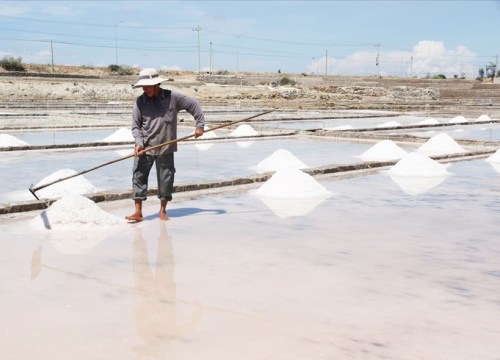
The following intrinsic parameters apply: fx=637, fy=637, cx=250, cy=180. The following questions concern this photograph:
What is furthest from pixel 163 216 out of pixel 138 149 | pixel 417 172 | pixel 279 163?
pixel 417 172

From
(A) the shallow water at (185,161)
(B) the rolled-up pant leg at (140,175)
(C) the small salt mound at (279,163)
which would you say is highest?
(B) the rolled-up pant leg at (140,175)

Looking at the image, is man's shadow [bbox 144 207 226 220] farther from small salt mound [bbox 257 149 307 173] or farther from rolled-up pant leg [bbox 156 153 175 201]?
small salt mound [bbox 257 149 307 173]

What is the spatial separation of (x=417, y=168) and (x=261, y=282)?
4.15m

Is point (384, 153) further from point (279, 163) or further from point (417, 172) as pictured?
point (279, 163)

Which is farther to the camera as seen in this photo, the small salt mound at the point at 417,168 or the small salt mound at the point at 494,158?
the small salt mound at the point at 494,158

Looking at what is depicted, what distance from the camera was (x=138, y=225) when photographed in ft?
13.6

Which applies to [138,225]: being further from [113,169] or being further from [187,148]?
[187,148]

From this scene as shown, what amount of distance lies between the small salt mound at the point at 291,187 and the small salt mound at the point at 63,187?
56.4 inches

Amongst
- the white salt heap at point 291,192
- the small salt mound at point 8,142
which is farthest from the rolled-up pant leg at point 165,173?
the small salt mound at point 8,142

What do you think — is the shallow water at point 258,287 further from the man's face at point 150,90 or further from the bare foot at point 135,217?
the man's face at point 150,90

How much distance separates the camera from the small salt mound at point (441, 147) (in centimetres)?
886

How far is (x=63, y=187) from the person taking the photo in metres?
5.09

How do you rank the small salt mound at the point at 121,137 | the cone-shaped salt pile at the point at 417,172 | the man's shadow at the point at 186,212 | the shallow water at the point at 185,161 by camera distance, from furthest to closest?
the small salt mound at the point at 121,137 < the cone-shaped salt pile at the point at 417,172 < the shallow water at the point at 185,161 < the man's shadow at the point at 186,212

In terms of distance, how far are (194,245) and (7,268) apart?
3.33ft
